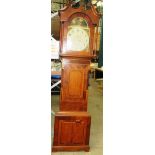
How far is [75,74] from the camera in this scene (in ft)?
7.82

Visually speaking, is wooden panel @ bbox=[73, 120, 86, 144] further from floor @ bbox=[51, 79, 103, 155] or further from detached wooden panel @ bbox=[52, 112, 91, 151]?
floor @ bbox=[51, 79, 103, 155]

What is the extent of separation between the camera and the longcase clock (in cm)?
227

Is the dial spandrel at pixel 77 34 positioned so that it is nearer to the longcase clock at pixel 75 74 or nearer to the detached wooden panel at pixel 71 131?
the longcase clock at pixel 75 74

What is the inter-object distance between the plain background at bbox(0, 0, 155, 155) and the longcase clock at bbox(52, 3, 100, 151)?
81cm
